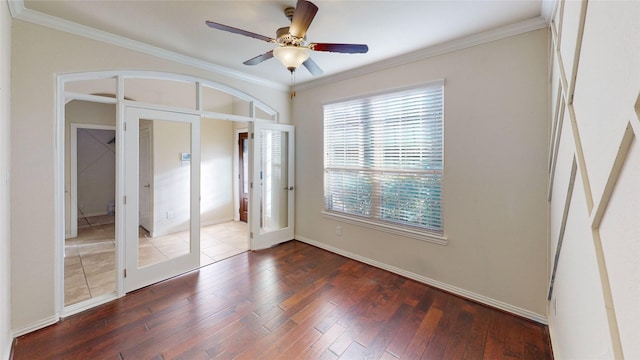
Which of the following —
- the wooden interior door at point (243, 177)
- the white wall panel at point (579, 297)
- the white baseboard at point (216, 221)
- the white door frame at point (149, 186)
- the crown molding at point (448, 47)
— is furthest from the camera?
the wooden interior door at point (243, 177)

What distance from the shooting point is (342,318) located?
2.34 meters

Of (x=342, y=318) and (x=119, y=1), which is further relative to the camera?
(x=342, y=318)

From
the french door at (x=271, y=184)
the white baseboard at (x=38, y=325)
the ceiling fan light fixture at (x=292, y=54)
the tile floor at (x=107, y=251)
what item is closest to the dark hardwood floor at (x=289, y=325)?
the white baseboard at (x=38, y=325)

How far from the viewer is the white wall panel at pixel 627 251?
2.08ft

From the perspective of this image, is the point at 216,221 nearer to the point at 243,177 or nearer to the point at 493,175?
the point at 243,177

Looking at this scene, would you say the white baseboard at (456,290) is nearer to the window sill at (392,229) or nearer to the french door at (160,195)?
the window sill at (392,229)

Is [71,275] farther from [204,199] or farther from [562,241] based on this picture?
[562,241]

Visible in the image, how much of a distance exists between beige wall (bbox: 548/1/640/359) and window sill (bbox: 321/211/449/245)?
1326 millimetres

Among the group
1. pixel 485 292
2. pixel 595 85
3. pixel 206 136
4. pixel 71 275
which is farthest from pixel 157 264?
pixel 595 85

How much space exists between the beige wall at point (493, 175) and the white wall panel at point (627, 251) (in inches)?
71.2

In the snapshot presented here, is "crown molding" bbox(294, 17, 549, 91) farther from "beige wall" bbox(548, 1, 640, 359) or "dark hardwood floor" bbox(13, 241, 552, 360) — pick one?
"dark hardwood floor" bbox(13, 241, 552, 360)

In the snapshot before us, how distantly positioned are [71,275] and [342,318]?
341cm

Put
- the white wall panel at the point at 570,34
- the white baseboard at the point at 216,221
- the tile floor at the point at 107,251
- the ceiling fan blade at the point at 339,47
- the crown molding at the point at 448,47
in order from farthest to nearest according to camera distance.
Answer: the white baseboard at the point at 216,221, the tile floor at the point at 107,251, the crown molding at the point at 448,47, the ceiling fan blade at the point at 339,47, the white wall panel at the point at 570,34

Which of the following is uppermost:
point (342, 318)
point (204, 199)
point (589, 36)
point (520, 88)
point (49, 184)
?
point (520, 88)
